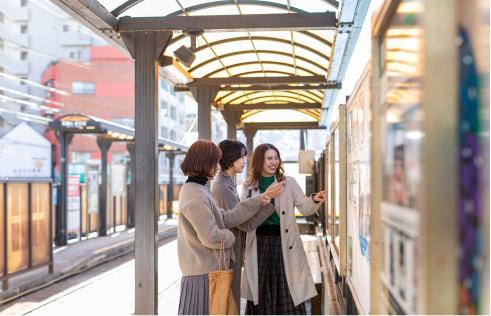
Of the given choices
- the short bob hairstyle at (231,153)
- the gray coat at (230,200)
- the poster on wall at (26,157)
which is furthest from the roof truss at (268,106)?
the gray coat at (230,200)

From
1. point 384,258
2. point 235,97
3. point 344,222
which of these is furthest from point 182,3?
point 235,97

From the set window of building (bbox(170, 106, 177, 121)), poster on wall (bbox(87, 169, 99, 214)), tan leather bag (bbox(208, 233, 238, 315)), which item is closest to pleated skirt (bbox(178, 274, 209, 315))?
tan leather bag (bbox(208, 233, 238, 315))

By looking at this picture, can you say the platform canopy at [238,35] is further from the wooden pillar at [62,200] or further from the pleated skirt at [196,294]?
the wooden pillar at [62,200]

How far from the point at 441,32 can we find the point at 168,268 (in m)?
12.1

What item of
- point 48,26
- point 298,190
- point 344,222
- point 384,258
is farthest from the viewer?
point 48,26

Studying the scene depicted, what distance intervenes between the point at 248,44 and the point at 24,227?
184 inches

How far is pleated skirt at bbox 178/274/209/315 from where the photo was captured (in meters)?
3.71

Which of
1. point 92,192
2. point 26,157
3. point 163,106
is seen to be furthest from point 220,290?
point 163,106

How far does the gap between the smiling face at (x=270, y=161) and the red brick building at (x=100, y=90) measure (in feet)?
154

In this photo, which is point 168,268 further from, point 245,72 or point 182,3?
point 182,3

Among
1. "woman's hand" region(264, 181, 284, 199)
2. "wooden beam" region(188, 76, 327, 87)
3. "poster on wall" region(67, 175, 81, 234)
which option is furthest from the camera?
"poster on wall" region(67, 175, 81, 234)

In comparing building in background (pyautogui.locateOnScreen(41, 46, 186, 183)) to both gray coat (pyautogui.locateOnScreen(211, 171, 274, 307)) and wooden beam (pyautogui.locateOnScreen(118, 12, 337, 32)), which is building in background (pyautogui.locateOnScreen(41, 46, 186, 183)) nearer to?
wooden beam (pyautogui.locateOnScreen(118, 12, 337, 32))

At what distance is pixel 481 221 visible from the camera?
1191 millimetres

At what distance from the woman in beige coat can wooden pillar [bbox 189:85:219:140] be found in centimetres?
580
